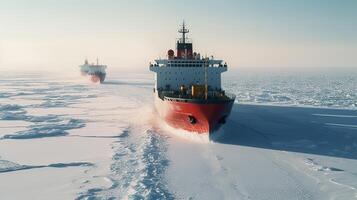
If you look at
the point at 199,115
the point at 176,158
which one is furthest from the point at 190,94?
the point at 176,158

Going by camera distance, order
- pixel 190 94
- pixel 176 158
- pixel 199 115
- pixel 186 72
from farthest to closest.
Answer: pixel 186 72 → pixel 190 94 → pixel 199 115 → pixel 176 158

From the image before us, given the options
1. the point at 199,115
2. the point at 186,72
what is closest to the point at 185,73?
the point at 186,72

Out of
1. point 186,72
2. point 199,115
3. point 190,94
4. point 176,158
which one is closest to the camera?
point 176,158

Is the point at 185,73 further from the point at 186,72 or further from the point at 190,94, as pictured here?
the point at 190,94

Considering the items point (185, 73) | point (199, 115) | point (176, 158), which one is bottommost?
point (176, 158)

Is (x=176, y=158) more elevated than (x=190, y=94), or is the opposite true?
(x=190, y=94)

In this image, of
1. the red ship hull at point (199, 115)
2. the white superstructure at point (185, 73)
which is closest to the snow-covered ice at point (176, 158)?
the red ship hull at point (199, 115)

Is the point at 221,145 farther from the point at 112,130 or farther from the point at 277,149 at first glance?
the point at 112,130

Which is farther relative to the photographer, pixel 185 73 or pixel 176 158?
pixel 185 73

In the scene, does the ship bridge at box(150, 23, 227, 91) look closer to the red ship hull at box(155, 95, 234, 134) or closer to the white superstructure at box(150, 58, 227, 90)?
the white superstructure at box(150, 58, 227, 90)
